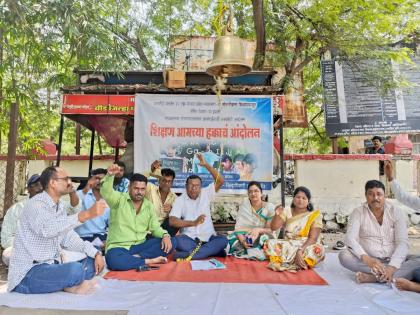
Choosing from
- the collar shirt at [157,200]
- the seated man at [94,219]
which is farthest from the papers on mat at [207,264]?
the seated man at [94,219]

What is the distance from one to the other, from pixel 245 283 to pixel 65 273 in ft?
5.55

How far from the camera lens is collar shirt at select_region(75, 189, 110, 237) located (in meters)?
4.81

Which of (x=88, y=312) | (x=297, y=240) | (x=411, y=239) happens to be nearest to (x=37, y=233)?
(x=88, y=312)

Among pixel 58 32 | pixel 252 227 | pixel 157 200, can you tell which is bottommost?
pixel 252 227

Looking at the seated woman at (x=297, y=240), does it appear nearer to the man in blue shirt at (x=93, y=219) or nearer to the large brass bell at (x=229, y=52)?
the large brass bell at (x=229, y=52)

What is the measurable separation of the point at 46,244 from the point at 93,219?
172cm

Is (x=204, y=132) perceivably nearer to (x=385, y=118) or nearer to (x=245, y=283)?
(x=245, y=283)

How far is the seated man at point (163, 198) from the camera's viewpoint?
5.46 m

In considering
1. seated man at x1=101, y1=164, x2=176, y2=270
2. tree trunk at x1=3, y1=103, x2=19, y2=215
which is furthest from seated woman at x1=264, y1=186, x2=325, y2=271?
tree trunk at x1=3, y1=103, x2=19, y2=215

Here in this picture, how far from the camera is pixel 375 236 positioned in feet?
13.0

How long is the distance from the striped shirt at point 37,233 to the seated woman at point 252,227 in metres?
2.47

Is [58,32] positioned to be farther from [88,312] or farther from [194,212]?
[88,312]

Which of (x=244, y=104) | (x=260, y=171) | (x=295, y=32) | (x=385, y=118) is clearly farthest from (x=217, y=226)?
(x=385, y=118)

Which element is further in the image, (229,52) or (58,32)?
(58,32)
